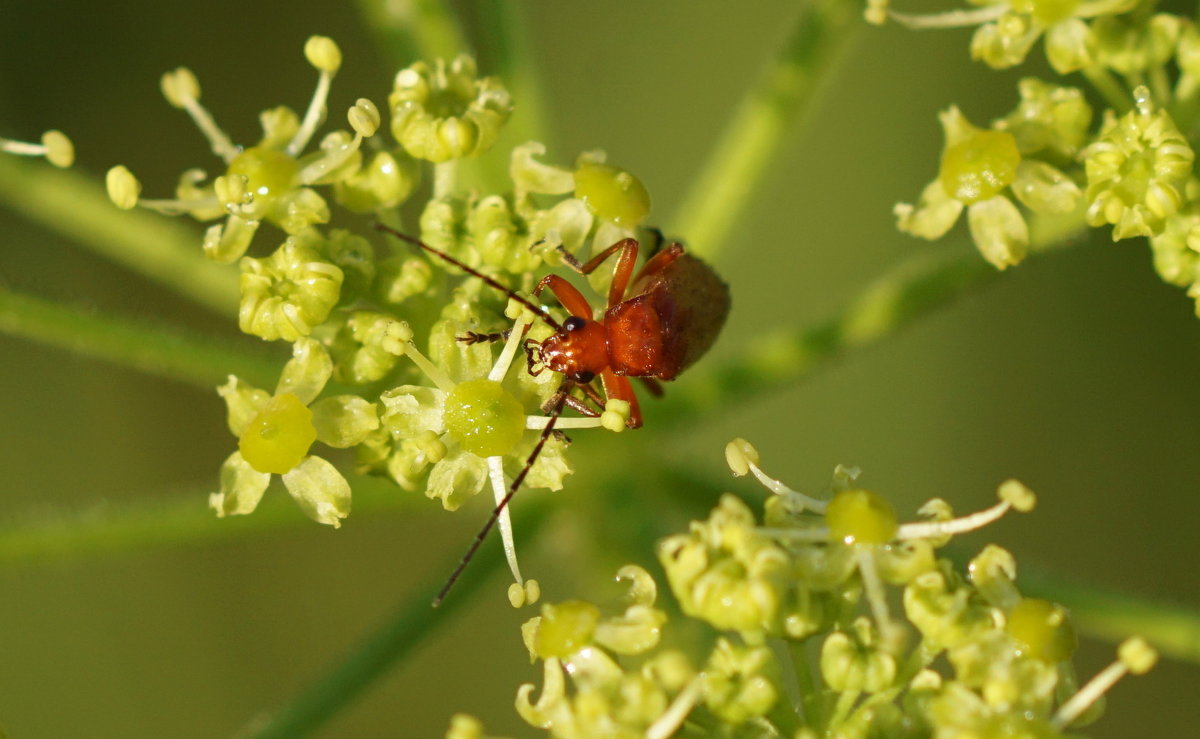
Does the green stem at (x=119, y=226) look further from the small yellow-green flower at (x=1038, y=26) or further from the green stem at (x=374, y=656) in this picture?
the small yellow-green flower at (x=1038, y=26)

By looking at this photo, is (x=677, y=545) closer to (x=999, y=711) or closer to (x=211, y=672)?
(x=999, y=711)

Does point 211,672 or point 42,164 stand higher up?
point 42,164

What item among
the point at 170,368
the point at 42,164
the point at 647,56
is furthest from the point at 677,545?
the point at 647,56

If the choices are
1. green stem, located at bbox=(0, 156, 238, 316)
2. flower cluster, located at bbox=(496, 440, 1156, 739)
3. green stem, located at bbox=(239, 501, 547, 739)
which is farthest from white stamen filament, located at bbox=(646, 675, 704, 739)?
green stem, located at bbox=(0, 156, 238, 316)

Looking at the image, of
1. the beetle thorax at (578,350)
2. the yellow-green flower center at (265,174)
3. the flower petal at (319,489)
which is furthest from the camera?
the beetle thorax at (578,350)

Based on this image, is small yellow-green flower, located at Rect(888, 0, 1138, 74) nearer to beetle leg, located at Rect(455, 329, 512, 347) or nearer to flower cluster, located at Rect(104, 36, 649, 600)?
flower cluster, located at Rect(104, 36, 649, 600)

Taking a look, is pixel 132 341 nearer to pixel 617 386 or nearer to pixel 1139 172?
pixel 617 386

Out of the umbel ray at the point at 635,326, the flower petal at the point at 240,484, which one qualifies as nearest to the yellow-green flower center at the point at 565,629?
the umbel ray at the point at 635,326
